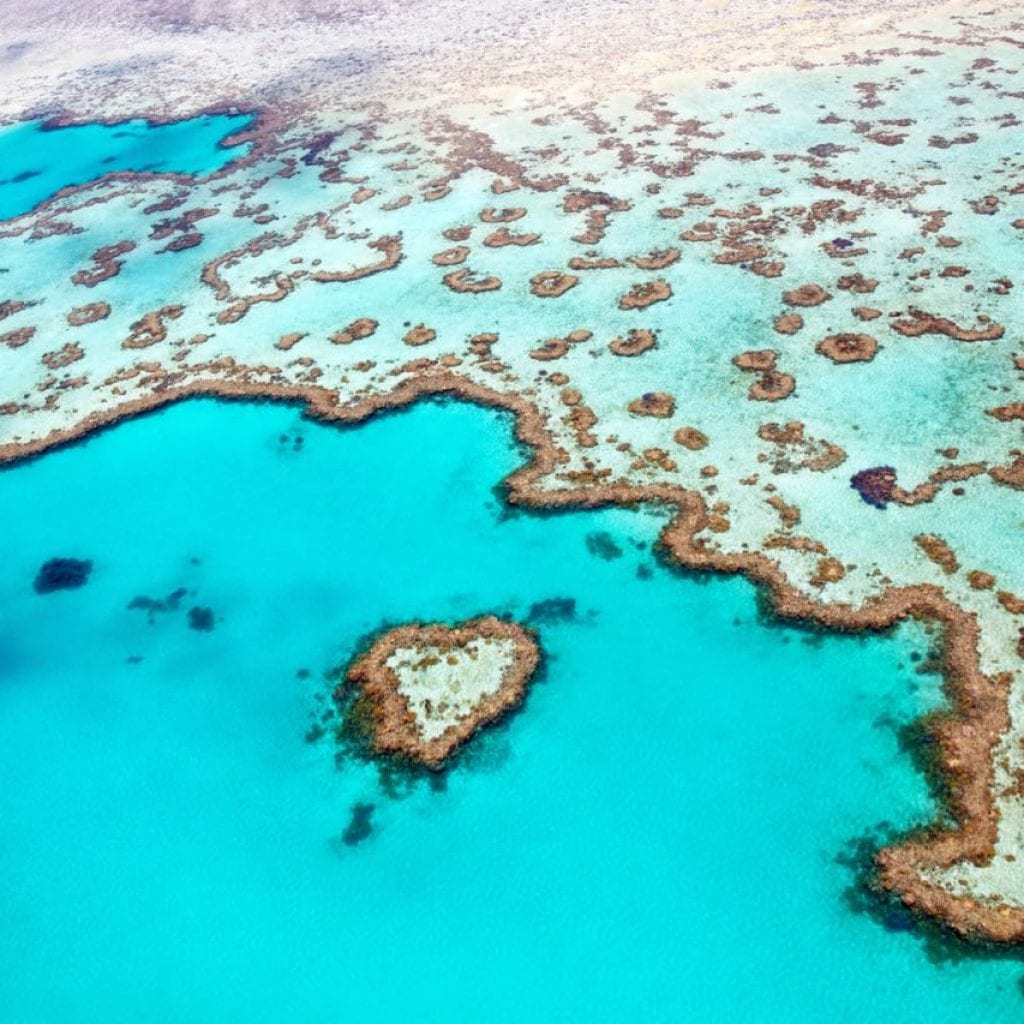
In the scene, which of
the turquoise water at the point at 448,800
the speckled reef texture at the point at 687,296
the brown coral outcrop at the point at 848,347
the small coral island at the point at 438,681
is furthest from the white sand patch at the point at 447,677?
the brown coral outcrop at the point at 848,347

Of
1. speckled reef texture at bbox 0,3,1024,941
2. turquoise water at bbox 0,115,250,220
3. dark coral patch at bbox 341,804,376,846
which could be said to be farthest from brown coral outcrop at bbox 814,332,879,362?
turquoise water at bbox 0,115,250,220

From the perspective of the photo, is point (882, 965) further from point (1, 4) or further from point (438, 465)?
point (1, 4)

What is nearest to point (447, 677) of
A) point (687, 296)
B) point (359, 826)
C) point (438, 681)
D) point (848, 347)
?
point (438, 681)

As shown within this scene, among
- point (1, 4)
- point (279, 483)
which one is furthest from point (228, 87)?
point (1, 4)

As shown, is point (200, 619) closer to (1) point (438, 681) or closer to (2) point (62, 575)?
(2) point (62, 575)

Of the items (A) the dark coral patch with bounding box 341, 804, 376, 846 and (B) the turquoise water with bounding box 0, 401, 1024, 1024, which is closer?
(B) the turquoise water with bounding box 0, 401, 1024, 1024

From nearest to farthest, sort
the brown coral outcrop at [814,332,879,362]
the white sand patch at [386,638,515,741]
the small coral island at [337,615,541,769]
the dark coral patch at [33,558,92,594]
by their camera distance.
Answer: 1. the small coral island at [337,615,541,769]
2. the white sand patch at [386,638,515,741]
3. the dark coral patch at [33,558,92,594]
4. the brown coral outcrop at [814,332,879,362]

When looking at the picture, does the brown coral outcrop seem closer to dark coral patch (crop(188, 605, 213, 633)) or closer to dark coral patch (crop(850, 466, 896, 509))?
dark coral patch (crop(850, 466, 896, 509))

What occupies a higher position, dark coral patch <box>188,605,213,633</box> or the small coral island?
the small coral island
